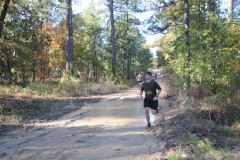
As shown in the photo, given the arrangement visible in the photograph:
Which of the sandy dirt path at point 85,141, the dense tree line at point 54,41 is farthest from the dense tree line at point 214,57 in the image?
the dense tree line at point 54,41

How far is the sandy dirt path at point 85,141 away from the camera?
7121mm

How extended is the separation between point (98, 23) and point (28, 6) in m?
37.4

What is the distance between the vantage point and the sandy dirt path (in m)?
7.12

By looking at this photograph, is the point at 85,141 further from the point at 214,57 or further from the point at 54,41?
the point at 54,41

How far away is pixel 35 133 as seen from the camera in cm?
959

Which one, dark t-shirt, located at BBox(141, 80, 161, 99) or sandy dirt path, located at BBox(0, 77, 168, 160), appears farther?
dark t-shirt, located at BBox(141, 80, 161, 99)

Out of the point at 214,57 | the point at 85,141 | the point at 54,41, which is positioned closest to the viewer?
the point at 85,141

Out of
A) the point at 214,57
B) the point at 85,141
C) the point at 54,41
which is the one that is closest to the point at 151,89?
the point at 85,141

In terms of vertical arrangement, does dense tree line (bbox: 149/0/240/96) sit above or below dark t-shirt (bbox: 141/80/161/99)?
above

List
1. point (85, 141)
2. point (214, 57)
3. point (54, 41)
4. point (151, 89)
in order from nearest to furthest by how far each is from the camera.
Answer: point (85, 141), point (151, 89), point (214, 57), point (54, 41)

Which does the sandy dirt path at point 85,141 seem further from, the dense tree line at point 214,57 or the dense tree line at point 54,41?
the dense tree line at point 54,41

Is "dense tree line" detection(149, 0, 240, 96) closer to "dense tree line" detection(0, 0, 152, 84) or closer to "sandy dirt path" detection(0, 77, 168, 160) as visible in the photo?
"sandy dirt path" detection(0, 77, 168, 160)

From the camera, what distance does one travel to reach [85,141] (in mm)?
8438

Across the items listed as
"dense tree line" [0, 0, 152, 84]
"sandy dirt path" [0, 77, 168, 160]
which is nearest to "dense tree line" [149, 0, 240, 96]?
"sandy dirt path" [0, 77, 168, 160]
